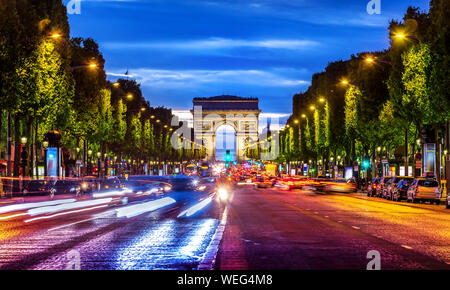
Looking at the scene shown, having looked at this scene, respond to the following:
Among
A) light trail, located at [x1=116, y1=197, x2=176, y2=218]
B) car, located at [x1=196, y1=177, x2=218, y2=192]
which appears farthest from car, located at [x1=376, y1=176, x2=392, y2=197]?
light trail, located at [x1=116, y1=197, x2=176, y2=218]

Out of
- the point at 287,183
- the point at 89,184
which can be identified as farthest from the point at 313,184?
the point at 89,184

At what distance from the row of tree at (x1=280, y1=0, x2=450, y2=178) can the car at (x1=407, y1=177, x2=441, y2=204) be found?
391cm

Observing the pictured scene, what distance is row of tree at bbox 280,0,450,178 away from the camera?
38188 mm

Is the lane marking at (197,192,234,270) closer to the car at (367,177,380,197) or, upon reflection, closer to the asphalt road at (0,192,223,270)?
the asphalt road at (0,192,223,270)

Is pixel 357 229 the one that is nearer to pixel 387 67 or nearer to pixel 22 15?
pixel 22 15

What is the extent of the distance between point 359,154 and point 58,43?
4261 centimetres

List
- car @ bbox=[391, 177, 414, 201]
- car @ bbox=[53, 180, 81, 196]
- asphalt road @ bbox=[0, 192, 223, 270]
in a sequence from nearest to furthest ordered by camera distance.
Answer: asphalt road @ bbox=[0, 192, 223, 270]
car @ bbox=[391, 177, 414, 201]
car @ bbox=[53, 180, 81, 196]

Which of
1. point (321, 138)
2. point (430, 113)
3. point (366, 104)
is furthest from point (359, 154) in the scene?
point (430, 113)

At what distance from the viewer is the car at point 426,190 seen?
38312 mm

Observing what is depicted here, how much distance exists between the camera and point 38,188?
151ft

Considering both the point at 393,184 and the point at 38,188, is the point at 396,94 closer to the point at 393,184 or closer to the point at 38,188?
the point at 393,184

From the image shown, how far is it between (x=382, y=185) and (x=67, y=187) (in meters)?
22.7

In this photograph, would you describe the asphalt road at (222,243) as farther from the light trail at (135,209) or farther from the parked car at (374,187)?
the parked car at (374,187)
